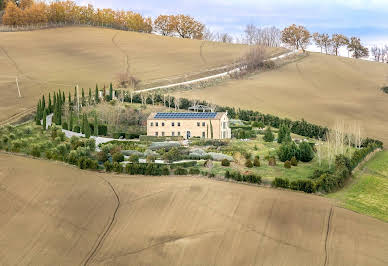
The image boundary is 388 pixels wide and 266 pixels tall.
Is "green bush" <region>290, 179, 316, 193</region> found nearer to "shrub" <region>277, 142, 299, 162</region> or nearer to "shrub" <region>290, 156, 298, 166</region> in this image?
"shrub" <region>290, 156, 298, 166</region>

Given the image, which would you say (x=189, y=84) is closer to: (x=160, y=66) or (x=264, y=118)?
(x=160, y=66)

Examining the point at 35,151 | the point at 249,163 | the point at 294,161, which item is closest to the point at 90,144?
the point at 35,151

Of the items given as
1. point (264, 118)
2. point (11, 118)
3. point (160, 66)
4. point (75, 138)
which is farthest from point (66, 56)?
point (75, 138)

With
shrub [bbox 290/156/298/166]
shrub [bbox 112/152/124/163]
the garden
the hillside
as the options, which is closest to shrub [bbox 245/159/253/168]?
the garden

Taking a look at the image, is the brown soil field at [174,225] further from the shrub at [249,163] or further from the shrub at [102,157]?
the shrub at [249,163]

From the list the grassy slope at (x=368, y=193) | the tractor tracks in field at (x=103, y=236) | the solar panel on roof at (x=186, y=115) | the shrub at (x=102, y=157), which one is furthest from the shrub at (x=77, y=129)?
the grassy slope at (x=368, y=193)

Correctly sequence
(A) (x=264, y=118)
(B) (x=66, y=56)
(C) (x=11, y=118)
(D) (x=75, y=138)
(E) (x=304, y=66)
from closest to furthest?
(D) (x=75, y=138) → (C) (x=11, y=118) → (A) (x=264, y=118) → (B) (x=66, y=56) → (E) (x=304, y=66)
